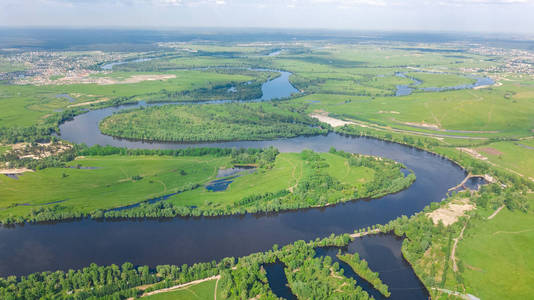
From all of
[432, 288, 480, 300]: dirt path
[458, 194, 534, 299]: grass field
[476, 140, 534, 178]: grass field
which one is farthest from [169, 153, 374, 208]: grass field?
[476, 140, 534, 178]: grass field

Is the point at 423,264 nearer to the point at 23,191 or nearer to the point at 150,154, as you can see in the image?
the point at 150,154

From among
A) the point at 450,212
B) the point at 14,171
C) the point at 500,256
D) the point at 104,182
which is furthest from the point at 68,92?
the point at 500,256

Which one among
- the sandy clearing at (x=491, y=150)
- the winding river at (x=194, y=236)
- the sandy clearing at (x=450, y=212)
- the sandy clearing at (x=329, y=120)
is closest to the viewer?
the winding river at (x=194, y=236)

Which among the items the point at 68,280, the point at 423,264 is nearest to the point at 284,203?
the point at 423,264

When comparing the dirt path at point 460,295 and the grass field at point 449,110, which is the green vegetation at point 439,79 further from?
the dirt path at point 460,295

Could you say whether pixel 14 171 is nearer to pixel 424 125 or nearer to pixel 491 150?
pixel 424 125

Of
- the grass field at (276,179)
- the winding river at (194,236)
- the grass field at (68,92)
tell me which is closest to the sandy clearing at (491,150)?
the winding river at (194,236)
